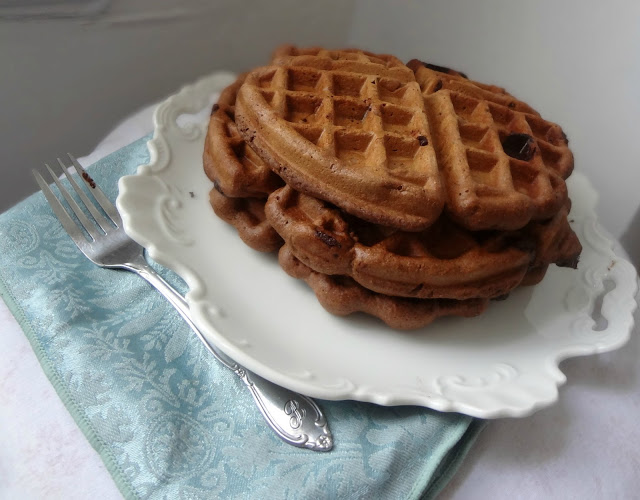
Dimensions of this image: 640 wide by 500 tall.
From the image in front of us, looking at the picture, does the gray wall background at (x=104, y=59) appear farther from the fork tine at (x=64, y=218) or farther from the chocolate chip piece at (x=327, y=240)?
the chocolate chip piece at (x=327, y=240)

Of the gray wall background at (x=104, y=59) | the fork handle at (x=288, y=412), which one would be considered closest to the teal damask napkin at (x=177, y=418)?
the fork handle at (x=288, y=412)

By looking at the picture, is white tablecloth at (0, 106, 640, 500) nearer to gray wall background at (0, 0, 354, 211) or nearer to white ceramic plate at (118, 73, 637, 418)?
white ceramic plate at (118, 73, 637, 418)

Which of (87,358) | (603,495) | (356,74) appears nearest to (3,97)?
(87,358)

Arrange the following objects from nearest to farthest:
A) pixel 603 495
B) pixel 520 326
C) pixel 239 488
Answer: pixel 239 488 < pixel 603 495 < pixel 520 326

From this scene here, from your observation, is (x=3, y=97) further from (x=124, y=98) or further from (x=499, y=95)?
(x=499, y=95)

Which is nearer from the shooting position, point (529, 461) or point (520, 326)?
point (529, 461)

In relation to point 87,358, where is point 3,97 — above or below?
above

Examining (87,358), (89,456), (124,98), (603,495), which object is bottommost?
(603,495)
